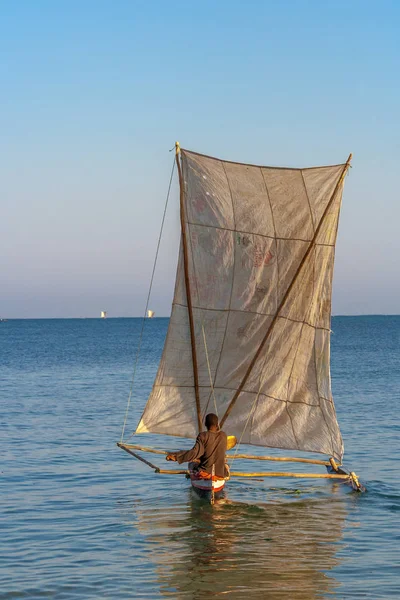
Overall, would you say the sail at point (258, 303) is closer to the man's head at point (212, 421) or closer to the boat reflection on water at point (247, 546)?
the boat reflection on water at point (247, 546)

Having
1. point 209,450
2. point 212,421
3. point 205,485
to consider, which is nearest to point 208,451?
point 209,450

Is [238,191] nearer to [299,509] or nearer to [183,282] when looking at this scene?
[183,282]

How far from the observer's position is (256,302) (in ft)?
64.3

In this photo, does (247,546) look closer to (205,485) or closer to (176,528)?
(176,528)

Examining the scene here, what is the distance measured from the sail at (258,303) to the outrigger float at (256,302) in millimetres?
21

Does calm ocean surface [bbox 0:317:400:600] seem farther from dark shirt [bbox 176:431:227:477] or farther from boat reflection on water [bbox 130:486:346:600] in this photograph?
dark shirt [bbox 176:431:227:477]

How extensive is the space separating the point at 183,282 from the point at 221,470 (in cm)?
406

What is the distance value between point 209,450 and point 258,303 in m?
3.59

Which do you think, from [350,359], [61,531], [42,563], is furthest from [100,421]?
[350,359]

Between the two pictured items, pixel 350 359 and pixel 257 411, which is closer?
pixel 257 411

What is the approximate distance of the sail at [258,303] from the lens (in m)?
19.4

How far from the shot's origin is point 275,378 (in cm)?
1970

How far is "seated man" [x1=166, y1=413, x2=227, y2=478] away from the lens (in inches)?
685

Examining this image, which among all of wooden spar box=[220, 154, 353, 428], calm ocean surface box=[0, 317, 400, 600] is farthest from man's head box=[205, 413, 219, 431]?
wooden spar box=[220, 154, 353, 428]
